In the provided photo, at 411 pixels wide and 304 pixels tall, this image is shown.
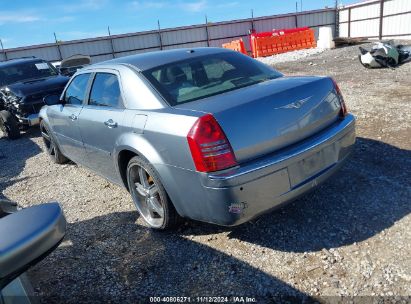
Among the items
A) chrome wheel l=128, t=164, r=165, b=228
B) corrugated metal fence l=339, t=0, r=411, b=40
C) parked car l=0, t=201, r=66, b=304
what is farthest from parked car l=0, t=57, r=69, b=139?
corrugated metal fence l=339, t=0, r=411, b=40

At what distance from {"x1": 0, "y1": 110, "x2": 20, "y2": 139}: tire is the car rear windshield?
632 cm

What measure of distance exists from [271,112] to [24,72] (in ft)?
27.6

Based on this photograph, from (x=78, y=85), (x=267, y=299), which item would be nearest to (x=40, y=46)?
(x=78, y=85)

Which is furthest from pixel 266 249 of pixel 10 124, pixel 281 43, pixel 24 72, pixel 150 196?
pixel 281 43

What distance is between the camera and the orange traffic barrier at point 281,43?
19.5 meters

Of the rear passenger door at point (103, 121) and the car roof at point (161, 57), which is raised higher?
the car roof at point (161, 57)

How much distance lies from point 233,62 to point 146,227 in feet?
6.17

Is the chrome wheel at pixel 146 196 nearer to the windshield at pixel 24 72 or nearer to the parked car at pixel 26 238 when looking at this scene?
the parked car at pixel 26 238

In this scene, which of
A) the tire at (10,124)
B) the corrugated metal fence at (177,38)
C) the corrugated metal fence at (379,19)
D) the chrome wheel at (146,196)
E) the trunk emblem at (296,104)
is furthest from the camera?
the corrugated metal fence at (177,38)

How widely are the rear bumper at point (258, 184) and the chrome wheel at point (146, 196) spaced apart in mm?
428

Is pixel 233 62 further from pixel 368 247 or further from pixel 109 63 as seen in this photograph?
pixel 368 247

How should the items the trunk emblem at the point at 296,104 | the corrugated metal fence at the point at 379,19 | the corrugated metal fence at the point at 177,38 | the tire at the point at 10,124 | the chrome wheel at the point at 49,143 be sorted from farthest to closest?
1. the corrugated metal fence at the point at 177,38
2. the corrugated metal fence at the point at 379,19
3. the tire at the point at 10,124
4. the chrome wheel at the point at 49,143
5. the trunk emblem at the point at 296,104

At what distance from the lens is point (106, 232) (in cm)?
354

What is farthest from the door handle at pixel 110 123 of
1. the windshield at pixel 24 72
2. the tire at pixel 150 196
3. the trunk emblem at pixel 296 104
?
the windshield at pixel 24 72
